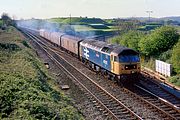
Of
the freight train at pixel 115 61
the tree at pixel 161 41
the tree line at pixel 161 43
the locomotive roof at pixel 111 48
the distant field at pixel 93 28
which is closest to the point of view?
the freight train at pixel 115 61

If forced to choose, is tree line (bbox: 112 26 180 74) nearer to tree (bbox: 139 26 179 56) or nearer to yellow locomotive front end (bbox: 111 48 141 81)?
tree (bbox: 139 26 179 56)

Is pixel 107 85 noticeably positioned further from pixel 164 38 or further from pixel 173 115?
pixel 164 38

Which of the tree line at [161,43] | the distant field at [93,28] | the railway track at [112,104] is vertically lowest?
the railway track at [112,104]

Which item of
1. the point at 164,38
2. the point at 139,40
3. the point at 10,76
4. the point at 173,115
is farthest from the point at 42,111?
the point at 139,40

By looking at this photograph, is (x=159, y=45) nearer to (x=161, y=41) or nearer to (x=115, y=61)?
(x=161, y=41)

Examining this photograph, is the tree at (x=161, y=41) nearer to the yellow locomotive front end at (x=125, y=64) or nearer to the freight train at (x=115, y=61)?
the freight train at (x=115, y=61)

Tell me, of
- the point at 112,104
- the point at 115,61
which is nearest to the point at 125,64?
the point at 115,61

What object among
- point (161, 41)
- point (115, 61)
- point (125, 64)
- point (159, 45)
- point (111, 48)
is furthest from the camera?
point (159, 45)

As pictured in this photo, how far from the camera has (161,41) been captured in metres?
36.5

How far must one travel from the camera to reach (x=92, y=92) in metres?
25.0

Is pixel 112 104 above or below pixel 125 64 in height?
below

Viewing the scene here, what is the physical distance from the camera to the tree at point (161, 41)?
119 ft

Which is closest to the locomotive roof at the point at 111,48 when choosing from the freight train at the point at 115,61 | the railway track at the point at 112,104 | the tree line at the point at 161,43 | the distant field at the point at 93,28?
the freight train at the point at 115,61

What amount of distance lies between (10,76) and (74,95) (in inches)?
249
